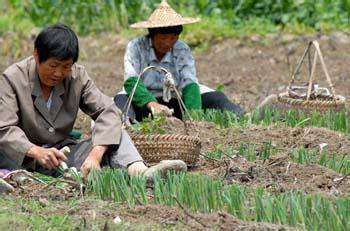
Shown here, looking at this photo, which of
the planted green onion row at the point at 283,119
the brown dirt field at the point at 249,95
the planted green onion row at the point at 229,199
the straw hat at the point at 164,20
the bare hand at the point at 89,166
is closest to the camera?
the planted green onion row at the point at 229,199

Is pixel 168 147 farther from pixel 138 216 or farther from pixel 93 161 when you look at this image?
pixel 138 216

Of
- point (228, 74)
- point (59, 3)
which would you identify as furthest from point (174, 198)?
point (59, 3)

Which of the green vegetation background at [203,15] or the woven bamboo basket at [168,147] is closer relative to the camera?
the woven bamboo basket at [168,147]

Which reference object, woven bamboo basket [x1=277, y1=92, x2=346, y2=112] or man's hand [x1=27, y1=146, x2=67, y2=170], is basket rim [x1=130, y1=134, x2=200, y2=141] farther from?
woven bamboo basket [x1=277, y1=92, x2=346, y2=112]

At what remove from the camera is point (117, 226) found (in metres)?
4.77

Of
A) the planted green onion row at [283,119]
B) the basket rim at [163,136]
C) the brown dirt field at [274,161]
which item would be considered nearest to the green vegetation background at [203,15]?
the planted green onion row at [283,119]

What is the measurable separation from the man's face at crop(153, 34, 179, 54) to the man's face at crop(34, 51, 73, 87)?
6.94 ft

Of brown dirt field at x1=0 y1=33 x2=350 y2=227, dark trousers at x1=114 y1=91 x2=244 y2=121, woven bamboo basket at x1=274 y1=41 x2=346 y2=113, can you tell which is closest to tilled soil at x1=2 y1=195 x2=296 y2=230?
brown dirt field at x1=0 y1=33 x2=350 y2=227

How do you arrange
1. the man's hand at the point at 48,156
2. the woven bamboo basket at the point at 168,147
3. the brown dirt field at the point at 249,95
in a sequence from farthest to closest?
the woven bamboo basket at the point at 168,147, the man's hand at the point at 48,156, the brown dirt field at the point at 249,95

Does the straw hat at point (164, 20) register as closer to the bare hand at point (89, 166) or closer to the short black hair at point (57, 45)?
the short black hair at point (57, 45)

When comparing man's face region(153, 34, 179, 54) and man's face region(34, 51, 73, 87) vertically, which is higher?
man's face region(34, 51, 73, 87)

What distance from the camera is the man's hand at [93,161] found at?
19.5 feet

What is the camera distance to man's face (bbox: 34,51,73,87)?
236 inches

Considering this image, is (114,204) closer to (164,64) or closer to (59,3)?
(164,64)
